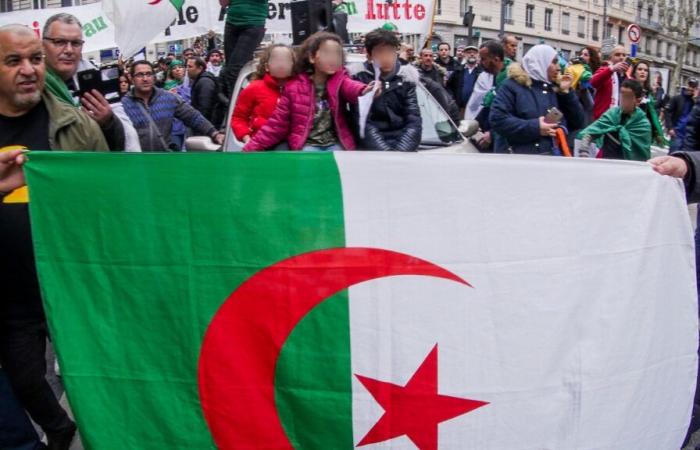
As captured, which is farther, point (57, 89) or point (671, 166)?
point (57, 89)

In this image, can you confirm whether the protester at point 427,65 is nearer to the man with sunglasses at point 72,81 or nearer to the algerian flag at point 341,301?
the man with sunglasses at point 72,81

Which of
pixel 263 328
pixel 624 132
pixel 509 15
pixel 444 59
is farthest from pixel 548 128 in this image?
pixel 509 15

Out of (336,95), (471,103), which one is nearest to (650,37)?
(471,103)

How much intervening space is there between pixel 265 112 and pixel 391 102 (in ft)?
3.37

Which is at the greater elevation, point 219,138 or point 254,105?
point 254,105

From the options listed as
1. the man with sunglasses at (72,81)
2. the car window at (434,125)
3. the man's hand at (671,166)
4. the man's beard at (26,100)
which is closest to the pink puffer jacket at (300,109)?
the car window at (434,125)

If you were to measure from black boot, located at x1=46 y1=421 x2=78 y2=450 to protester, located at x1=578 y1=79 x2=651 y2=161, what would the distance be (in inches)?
208

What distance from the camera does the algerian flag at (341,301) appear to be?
9.71 feet

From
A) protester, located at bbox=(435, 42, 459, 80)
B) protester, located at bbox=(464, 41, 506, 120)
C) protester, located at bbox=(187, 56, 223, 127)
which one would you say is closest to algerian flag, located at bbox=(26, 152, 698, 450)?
protester, located at bbox=(464, 41, 506, 120)

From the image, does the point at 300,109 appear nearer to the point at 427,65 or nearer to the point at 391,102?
the point at 391,102

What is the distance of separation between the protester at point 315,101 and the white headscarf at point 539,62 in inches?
80.0

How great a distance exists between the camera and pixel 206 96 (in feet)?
30.6

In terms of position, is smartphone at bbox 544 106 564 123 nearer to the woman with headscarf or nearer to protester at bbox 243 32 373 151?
the woman with headscarf

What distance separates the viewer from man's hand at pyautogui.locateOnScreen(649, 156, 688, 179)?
3.24 meters
